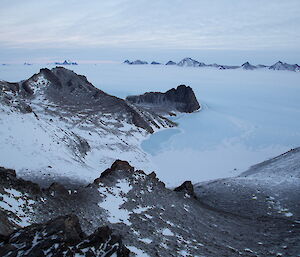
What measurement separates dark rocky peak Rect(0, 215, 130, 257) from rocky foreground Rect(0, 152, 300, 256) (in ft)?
0.11

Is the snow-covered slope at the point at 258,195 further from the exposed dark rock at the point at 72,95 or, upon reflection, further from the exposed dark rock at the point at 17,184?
the exposed dark rock at the point at 72,95

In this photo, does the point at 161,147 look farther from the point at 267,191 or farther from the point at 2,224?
the point at 2,224

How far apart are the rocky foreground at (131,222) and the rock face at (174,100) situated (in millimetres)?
84221

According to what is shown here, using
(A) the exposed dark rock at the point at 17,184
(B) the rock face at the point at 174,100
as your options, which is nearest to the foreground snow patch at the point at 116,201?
(A) the exposed dark rock at the point at 17,184

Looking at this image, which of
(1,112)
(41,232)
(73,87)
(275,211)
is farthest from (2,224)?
(73,87)

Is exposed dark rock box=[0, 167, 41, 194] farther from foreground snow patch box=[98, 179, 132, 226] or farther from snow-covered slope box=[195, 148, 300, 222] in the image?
snow-covered slope box=[195, 148, 300, 222]

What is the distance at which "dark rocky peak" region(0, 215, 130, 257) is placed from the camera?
1086cm

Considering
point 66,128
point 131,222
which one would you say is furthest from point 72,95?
point 131,222

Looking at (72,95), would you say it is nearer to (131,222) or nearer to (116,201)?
(116,201)

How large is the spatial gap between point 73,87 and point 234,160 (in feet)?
182

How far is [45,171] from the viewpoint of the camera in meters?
30.8

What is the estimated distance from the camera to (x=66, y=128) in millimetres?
59000

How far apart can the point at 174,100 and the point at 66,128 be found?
215ft

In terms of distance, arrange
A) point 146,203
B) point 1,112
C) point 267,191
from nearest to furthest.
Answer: point 146,203 → point 267,191 → point 1,112
